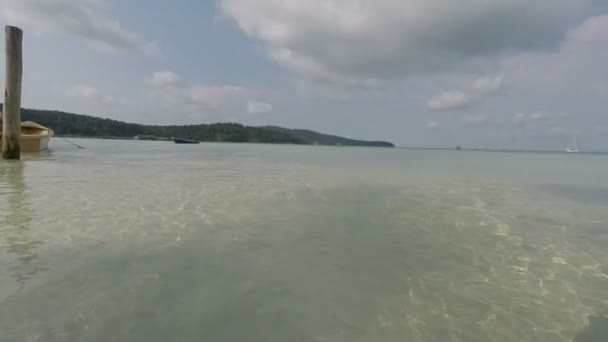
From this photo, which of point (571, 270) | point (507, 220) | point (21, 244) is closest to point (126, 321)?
point (21, 244)

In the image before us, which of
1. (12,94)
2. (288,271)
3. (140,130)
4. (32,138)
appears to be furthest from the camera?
(140,130)

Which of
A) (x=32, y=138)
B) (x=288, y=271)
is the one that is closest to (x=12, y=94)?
(x=32, y=138)

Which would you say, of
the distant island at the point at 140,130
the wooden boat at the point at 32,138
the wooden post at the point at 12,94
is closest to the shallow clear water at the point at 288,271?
the wooden post at the point at 12,94

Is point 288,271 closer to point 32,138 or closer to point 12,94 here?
point 12,94

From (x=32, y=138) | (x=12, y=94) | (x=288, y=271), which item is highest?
(x=12, y=94)

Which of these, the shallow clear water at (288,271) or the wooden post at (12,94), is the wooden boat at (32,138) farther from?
the shallow clear water at (288,271)

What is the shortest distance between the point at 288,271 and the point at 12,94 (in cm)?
1834

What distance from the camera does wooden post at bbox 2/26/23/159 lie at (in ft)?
51.9

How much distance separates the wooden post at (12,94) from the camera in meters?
15.8

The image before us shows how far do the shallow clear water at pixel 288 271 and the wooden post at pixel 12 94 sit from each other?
1109 cm

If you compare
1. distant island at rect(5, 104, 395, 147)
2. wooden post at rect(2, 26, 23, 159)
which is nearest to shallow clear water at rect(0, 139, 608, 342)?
wooden post at rect(2, 26, 23, 159)

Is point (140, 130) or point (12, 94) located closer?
point (12, 94)

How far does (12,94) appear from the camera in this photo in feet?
52.2

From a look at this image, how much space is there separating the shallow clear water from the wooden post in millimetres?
11087
